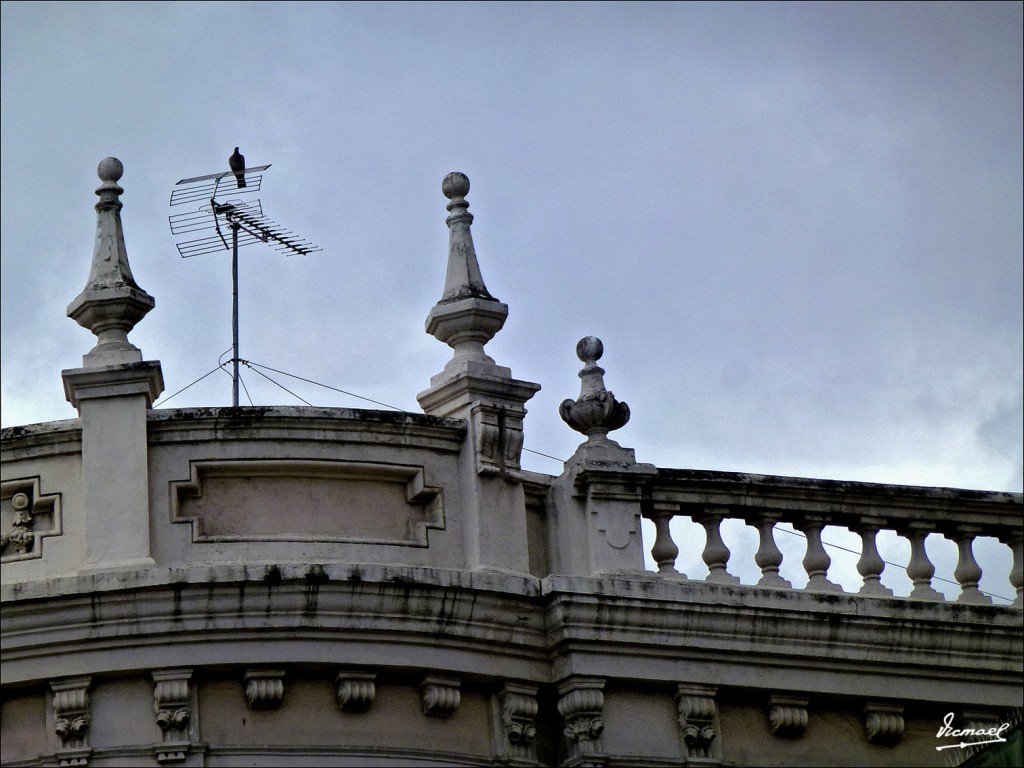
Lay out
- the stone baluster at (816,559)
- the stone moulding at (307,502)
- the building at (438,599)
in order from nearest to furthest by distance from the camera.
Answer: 1. the building at (438,599)
2. the stone moulding at (307,502)
3. the stone baluster at (816,559)

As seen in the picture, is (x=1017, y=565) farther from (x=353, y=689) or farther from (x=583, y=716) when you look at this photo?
(x=353, y=689)

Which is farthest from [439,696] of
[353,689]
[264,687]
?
[264,687]

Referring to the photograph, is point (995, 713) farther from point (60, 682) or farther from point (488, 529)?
point (60, 682)

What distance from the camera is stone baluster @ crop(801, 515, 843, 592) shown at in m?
18.2

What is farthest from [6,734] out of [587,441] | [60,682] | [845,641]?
[845,641]

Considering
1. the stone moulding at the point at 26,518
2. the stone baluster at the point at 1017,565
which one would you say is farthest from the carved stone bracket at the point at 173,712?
the stone baluster at the point at 1017,565

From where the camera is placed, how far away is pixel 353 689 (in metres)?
16.7

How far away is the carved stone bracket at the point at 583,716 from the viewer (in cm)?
1711

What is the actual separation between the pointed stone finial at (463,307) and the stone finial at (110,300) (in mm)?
2211

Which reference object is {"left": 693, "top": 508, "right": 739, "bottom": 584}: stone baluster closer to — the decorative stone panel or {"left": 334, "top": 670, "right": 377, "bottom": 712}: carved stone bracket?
the decorative stone panel

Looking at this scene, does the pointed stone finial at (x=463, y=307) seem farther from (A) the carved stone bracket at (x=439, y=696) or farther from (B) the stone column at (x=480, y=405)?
(A) the carved stone bracket at (x=439, y=696)

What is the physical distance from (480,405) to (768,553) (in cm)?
243

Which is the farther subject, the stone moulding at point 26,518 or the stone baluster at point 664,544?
the stone baluster at point 664,544

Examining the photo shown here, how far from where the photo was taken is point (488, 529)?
57.7 ft
